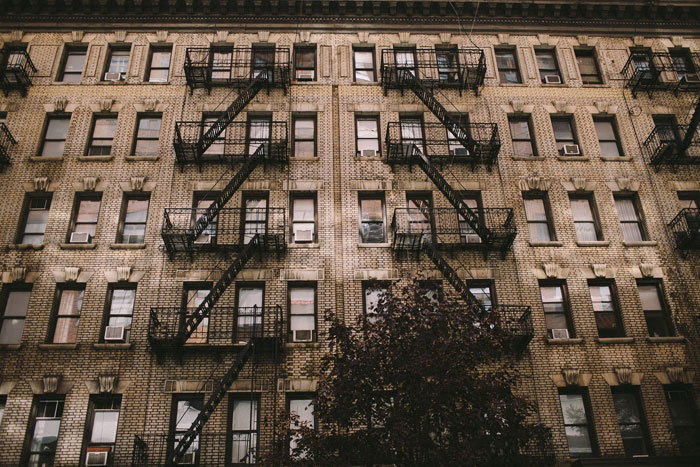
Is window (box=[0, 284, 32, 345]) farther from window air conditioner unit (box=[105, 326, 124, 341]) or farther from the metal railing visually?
the metal railing

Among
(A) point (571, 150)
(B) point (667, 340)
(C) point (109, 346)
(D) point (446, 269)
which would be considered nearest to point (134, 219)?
(C) point (109, 346)

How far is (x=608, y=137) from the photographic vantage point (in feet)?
77.0

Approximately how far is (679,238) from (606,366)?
536 centimetres

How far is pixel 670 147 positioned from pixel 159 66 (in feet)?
62.1

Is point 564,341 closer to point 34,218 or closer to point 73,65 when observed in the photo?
point 34,218

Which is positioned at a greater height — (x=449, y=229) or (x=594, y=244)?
(x=449, y=229)

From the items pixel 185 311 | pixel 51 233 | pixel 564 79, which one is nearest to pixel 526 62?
pixel 564 79

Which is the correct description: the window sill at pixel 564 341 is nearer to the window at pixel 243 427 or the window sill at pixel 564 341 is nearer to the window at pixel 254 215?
the window at pixel 243 427

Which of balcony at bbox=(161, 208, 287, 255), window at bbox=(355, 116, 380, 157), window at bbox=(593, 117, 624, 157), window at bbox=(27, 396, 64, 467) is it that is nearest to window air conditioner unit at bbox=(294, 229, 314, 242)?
balcony at bbox=(161, 208, 287, 255)

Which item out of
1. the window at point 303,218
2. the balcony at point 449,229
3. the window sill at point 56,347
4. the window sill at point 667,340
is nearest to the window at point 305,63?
the window at point 303,218

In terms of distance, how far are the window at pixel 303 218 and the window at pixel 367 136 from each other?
255cm

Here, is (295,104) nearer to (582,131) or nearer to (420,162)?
(420,162)

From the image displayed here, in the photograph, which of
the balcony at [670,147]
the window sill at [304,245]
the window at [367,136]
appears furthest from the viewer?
the window at [367,136]

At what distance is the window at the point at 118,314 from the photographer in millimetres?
18734
